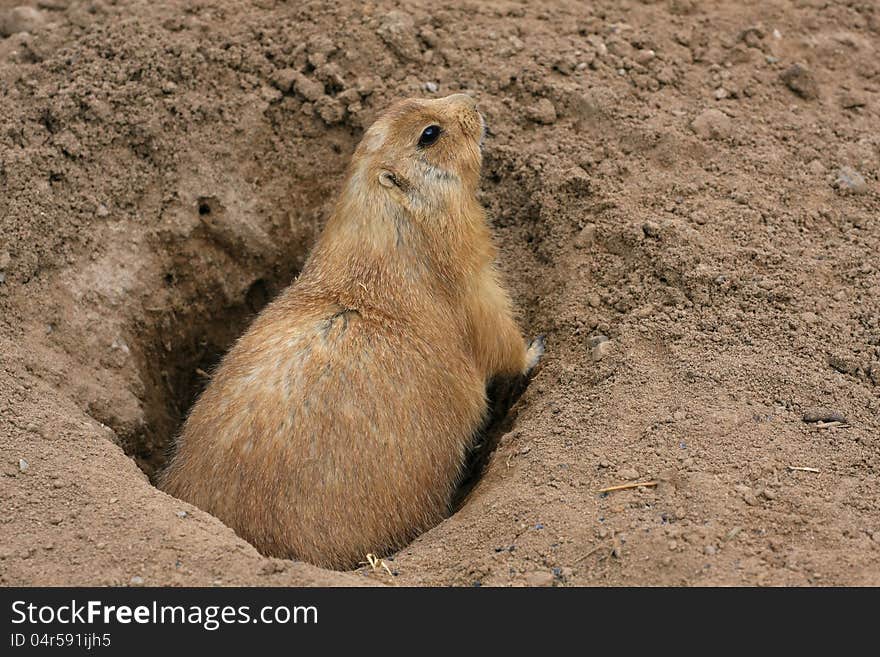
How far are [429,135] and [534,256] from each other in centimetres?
148

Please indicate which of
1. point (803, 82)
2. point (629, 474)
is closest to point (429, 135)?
point (629, 474)

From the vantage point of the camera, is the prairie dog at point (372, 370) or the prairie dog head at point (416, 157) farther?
the prairie dog head at point (416, 157)

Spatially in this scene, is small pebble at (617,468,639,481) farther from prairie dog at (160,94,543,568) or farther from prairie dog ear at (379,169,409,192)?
prairie dog ear at (379,169,409,192)

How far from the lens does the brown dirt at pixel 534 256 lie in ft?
15.6

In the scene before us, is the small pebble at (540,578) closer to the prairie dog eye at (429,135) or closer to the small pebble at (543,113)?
the prairie dog eye at (429,135)

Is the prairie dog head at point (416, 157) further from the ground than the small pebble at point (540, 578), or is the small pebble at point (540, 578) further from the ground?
the prairie dog head at point (416, 157)

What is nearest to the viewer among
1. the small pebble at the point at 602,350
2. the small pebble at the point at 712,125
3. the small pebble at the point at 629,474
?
the small pebble at the point at 629,474

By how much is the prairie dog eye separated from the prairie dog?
10 millimetres

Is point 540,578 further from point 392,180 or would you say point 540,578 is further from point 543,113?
point 543,113

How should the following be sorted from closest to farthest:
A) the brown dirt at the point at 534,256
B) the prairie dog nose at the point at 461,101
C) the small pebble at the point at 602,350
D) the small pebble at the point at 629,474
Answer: the brown dirt at the point at 534,256 < the small pebble at the point at 629,474 < the small pebble at the point at 602,350 < the prairie dog nose at the point at 461,101

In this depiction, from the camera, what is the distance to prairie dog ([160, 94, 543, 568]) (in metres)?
5.23

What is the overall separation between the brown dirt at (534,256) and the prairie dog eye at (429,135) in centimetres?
127

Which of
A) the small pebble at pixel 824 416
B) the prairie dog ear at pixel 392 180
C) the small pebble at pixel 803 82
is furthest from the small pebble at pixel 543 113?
the small pebble at pixel 824 416

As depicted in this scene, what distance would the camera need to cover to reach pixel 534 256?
23.5 ft
